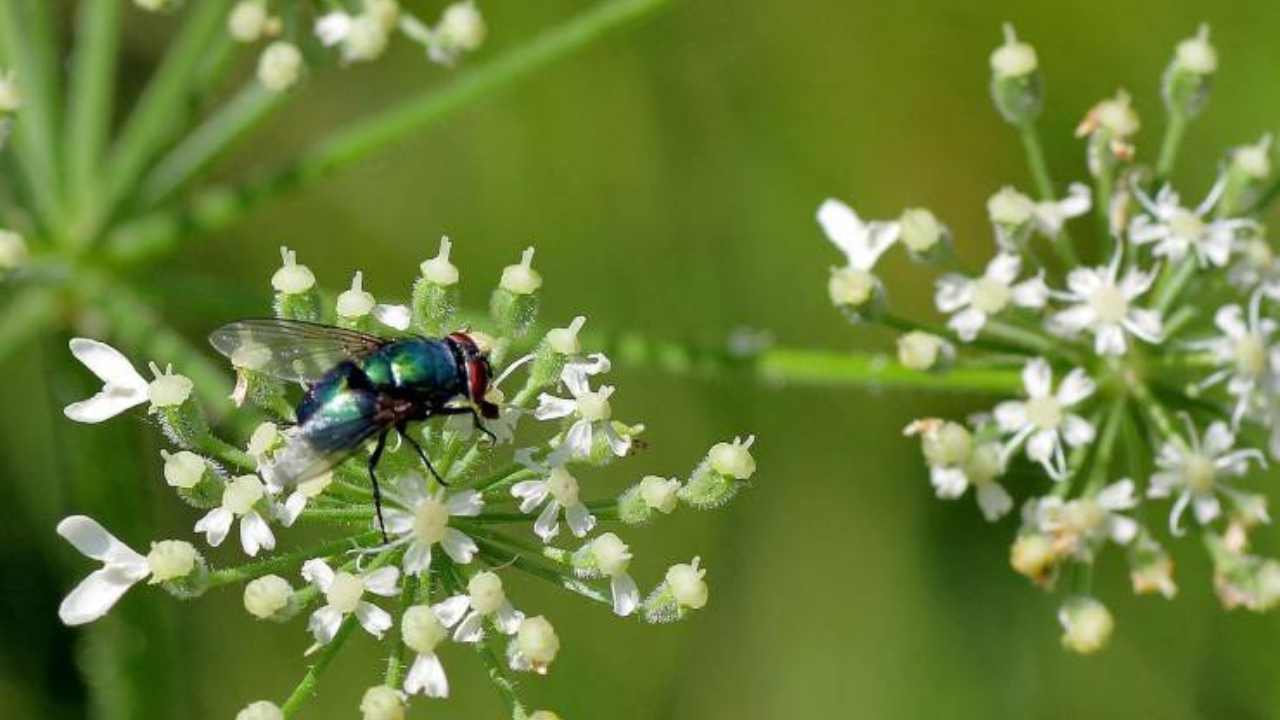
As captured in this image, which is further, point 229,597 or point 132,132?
point 229,597

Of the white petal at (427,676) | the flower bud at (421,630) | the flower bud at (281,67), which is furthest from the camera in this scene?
the flower bud at (281,67)

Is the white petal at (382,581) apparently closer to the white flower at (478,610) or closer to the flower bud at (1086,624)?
the white flower at (478,610)

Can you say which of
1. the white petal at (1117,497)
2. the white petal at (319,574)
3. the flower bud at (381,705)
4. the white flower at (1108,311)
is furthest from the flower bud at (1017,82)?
the flower bud at (381,705)

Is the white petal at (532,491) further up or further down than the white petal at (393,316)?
further down

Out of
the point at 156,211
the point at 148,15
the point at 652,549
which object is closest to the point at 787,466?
the point at 652,549

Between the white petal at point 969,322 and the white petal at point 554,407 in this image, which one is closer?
the white petal at point 554,407

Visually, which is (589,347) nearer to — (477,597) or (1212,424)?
(477,597)

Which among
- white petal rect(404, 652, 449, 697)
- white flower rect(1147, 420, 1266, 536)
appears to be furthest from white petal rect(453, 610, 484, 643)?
white flower rect(1147, 420, 1266, 536)
